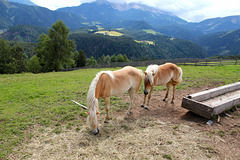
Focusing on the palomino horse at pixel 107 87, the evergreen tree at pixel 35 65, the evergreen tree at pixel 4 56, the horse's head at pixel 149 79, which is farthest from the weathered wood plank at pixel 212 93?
the evergreen tree at pixel 4 56

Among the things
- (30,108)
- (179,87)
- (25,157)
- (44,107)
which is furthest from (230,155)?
(30,108)

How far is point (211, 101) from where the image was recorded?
6031 mm

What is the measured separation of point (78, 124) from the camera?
509 centimetres

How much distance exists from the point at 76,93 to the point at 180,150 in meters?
7.04

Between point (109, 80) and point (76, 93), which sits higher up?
point (109, 80)

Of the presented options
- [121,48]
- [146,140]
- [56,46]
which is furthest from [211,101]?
[121,48]

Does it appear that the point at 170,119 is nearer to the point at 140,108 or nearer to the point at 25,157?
the point at 140,108

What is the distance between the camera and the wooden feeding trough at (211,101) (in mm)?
4868

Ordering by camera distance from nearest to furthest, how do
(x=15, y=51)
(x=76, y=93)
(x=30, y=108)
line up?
(x=30, y=108) → (x=76, y=93) → (x=15, y=51)

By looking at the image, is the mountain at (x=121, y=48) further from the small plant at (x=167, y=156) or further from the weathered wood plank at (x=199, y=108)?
the small plant at (x=167, y=156)

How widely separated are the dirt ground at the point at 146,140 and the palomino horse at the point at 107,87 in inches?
23.6

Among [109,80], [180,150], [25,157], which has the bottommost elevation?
[25,157]

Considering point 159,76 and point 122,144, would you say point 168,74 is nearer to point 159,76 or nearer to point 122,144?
point 159,76

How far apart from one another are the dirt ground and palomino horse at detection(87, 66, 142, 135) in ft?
1.97
